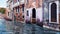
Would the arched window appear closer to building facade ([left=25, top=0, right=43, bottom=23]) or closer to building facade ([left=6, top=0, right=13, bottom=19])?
building facade ([left=25, top=0, right=43, bottom=23])

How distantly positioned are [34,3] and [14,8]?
470 cm

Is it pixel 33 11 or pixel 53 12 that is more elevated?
pixel 33 11

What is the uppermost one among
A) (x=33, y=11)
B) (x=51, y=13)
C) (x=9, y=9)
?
(x=9, y=9)

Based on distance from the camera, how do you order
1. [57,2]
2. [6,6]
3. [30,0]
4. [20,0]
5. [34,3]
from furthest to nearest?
[6,6]
[20,0]
[30,0]
[34,3]
[57,2]

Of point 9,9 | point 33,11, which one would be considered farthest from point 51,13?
point 9,9

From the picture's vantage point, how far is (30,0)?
1316 cm

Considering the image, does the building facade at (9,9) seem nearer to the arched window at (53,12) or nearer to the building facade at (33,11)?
the building facade at (33,11)

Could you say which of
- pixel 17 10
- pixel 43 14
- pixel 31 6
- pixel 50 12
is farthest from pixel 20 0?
pixel 50 12

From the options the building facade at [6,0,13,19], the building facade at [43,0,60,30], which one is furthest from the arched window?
the building facade at [6,0,13,19]

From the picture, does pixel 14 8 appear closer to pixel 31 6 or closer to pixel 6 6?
pixel 6 6

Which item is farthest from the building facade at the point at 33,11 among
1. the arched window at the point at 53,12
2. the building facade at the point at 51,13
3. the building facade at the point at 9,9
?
the building facade at the point at 9,9

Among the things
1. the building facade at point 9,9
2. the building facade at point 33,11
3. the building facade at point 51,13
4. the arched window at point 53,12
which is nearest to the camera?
the building facade at point 51,13

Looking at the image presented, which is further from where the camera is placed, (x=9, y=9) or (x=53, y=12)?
(x=9, y=9)

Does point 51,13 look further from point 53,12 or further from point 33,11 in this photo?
point 33,11
